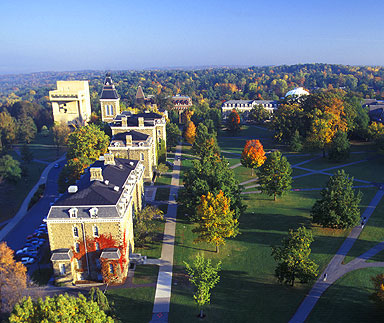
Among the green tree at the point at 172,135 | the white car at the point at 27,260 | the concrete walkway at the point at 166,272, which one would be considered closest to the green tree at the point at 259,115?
the green tree at the point at 172,135

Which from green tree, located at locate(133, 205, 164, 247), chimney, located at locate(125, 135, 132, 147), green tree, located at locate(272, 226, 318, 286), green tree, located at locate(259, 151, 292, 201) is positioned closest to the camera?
green tree, located at locate(272, 226, 318, 286)

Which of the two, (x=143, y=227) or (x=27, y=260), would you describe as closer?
(x=27, y=260)

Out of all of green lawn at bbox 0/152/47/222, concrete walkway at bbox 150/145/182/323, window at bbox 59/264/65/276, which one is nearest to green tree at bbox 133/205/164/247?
concrete walkway at bbox 150/145/182/323

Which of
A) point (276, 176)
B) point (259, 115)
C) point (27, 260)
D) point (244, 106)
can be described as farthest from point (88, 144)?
point (244, 106)

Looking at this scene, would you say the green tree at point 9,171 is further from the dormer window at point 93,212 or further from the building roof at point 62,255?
the dormer window at point 93,212

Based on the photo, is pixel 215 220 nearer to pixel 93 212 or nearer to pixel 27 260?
pixel 93 212

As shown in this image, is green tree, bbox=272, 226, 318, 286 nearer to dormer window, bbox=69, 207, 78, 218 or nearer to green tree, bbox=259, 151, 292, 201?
dormer window, bbox=69, 207, 78, 218

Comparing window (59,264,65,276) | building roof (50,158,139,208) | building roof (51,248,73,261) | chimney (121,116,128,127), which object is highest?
chimney (121,116,128,127)
